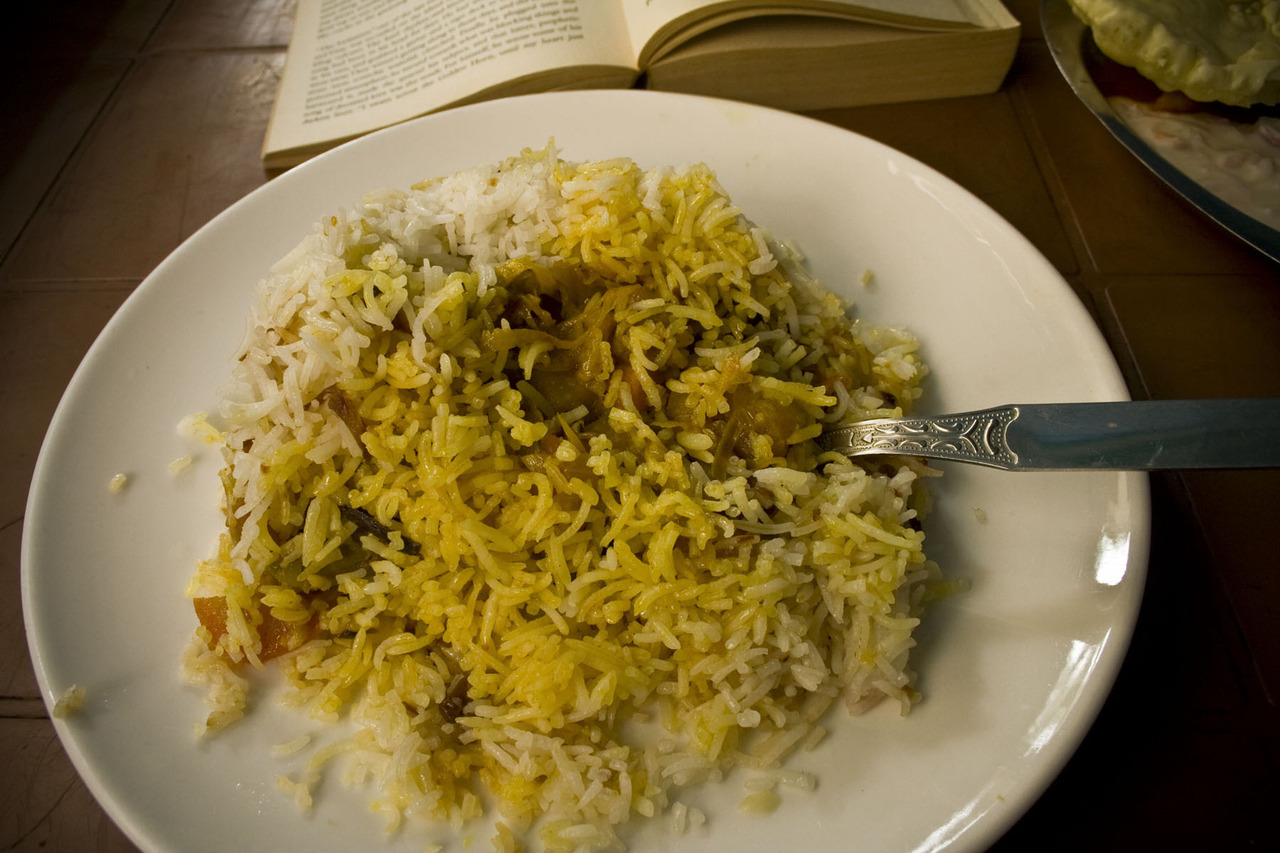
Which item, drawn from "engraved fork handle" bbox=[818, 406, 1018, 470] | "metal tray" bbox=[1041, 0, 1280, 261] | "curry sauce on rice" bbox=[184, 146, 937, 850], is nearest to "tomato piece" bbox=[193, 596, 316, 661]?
"curry sauce on rice" bbox=[184, 146, 937, 850]

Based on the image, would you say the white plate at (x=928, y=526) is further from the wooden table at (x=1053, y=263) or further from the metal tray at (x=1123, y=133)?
the metal tray at (x=1123, y=133)

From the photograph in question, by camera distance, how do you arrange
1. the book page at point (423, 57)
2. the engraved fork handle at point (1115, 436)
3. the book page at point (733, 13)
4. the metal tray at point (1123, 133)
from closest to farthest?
→ the engraved fork handle at point (1115, 436)
the metal tray at point (1123, 133)
the book page at point (733, 13)
the book page at point (423, 57)

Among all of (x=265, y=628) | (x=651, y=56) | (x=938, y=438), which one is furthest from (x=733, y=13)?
(x=265, y=628)

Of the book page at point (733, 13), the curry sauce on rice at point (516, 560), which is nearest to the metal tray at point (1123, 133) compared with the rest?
the book page at point (733, 13)

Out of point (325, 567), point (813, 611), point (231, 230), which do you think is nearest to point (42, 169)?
point (231, 230)

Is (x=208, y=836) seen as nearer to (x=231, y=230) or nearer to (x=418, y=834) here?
(x=418, y=834)

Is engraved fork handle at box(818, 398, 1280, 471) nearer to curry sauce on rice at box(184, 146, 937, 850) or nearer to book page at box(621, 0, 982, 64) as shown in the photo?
curry sauce on rice at box(184, 146, 937, 850)
